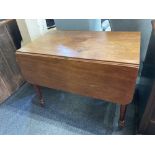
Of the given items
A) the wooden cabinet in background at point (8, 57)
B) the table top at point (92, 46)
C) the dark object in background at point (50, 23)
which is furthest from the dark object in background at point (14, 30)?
→ the table top at point (92, 46)

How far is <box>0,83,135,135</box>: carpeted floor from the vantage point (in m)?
1.38

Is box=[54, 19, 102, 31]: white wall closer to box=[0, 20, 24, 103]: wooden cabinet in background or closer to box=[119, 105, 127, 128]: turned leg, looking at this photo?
box=[0, 20, 24, 103]: wooden cabinet in background

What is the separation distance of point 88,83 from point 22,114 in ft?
2.81

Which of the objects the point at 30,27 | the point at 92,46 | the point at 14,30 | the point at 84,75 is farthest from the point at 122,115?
the point at 14,30

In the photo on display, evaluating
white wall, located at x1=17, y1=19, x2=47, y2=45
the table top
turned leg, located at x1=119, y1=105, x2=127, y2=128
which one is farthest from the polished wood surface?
white wall, located at x1=17, y1=19, x2=47, y2=45

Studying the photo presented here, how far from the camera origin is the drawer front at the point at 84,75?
3.15 ft

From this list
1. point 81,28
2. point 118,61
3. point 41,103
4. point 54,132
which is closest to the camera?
point 118,61

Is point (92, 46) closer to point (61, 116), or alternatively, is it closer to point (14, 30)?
point (61, 116)

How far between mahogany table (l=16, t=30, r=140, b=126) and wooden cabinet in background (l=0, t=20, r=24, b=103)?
476mm
